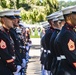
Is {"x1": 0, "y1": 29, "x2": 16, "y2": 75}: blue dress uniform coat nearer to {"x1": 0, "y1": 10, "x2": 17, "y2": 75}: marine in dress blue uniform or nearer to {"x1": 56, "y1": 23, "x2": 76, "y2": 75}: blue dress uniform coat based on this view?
{"x1": 0, "y1": 10, "x2": 17, "y2": 75}: marine in dress blue uniform

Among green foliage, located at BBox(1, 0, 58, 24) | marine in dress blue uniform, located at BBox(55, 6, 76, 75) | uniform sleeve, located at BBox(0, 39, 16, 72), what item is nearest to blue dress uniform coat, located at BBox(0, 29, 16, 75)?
uniform sleeve, located at BBox(0, 39, 16, 72)

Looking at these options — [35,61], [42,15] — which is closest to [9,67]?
[35,61]

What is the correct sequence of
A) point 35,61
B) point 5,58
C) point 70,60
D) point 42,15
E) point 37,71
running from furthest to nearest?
1. point 42,15
2. point 35,61
3. point 37,71
4. point 5,58
5. point 70,60

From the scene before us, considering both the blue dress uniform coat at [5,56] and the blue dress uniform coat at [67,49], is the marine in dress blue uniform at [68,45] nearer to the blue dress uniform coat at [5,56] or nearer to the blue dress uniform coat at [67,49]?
the blue dress uniform coat at [67,49]

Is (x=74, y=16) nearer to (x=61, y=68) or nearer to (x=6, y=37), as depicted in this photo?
(x=61, y=68)

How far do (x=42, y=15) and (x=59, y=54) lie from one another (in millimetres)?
36399

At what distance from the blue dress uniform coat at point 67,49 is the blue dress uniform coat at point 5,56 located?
3.28ft

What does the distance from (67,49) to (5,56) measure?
3.89 feet

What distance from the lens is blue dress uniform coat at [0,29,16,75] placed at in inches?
255

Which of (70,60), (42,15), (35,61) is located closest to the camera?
(70,60)

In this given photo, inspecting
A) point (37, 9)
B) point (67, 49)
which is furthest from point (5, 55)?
point (37, 9)

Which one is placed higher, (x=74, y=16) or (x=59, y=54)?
(x=74, y=16)

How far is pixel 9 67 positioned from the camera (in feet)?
21.7

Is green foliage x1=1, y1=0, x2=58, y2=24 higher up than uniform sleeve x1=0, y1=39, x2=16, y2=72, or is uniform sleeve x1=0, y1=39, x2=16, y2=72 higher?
uniform sleeve x1=0, y1=39, x2=16, y2=72
